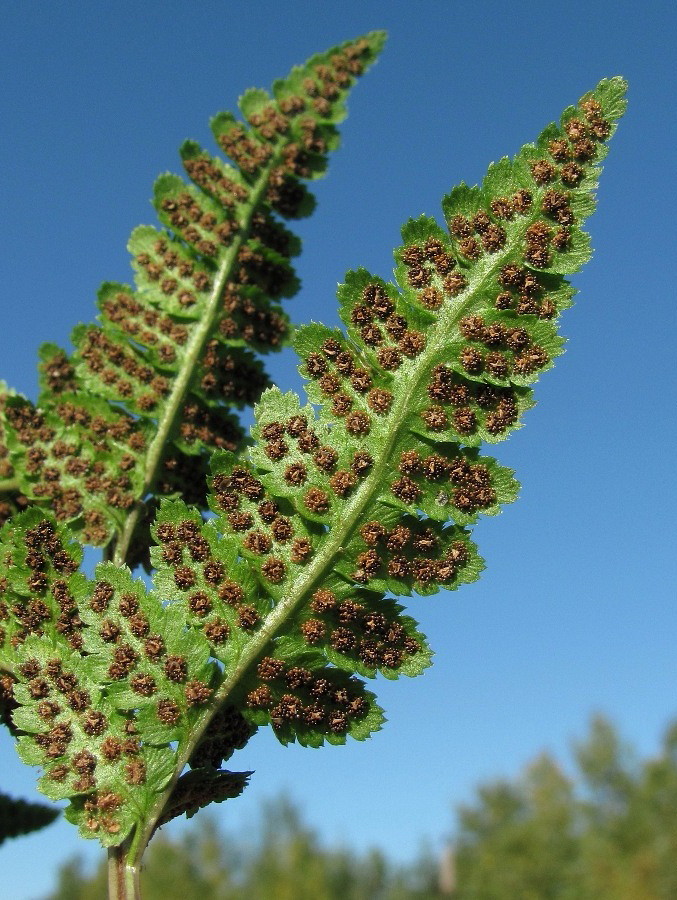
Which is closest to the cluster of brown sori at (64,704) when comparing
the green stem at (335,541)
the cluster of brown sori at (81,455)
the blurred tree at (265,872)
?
the green stem at (335,541)

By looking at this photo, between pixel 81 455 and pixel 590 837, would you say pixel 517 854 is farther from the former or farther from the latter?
pixel 81 455

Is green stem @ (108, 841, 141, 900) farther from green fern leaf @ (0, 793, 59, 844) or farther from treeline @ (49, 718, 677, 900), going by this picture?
treeline @ (49, 718, 677, 900)

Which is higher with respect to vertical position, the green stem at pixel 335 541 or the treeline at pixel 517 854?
the treeline at pixel 517 854

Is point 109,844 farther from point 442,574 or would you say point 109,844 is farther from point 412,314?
point 412,314

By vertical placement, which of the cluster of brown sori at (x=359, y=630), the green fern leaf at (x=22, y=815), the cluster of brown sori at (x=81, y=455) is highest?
the cluster of brown sori at (x=81, y=455)

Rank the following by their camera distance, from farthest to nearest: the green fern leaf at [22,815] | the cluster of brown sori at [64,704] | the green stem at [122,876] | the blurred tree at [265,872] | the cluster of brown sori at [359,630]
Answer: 1. the blurred tree at [265,872]
2. the green fern leaf at [22,815]
3. the cluster of brown sori at [359,630]
4. the cluster of brown sori at [64,704]
5. the green stem at [122,876]

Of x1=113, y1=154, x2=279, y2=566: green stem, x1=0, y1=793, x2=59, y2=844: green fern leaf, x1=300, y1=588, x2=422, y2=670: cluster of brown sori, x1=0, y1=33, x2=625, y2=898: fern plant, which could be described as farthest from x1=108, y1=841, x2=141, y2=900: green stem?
x1=113, y1=154, x2=279, y2=566: green stem

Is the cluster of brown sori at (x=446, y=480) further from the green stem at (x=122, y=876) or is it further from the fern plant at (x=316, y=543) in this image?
the green stem at (x=122, y=876)

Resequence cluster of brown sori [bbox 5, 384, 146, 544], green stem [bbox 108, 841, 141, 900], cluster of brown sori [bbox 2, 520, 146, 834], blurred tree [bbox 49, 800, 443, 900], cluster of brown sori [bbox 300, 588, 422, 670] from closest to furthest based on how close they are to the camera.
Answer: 1. green stem [bbox 108, 841, 141, 900]
2. cluster of brown sori [bbox 2, 520, 146, 834]
3. cluster of brown sori [bbox 300, 588, 422, 670]
4. cluster of brown sori [bbox 5, 384, 146, 544]
5. blurred tree [bbox 49, 800, 443, 900]
